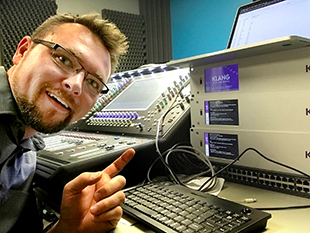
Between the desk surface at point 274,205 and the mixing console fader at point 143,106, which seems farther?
the mixing console fader at point 143,106

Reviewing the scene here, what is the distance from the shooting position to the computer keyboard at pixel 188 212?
0.62 meters

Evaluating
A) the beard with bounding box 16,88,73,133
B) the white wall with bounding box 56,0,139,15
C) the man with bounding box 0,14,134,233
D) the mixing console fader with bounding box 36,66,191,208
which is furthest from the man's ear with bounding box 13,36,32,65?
the white wall with bounding box 56,0,139,15

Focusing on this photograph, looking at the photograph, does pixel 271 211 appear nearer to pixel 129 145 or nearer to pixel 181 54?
pixel 129 145

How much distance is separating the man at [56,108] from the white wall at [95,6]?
1867mm

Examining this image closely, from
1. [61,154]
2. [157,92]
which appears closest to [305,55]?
[157,92]

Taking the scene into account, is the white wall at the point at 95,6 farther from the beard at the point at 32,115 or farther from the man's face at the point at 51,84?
the beard at the point at 32,115

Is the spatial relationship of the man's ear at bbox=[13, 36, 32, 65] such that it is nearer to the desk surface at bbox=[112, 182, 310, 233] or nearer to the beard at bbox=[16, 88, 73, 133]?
the beard at bbox=[16, 88, 73, 133]

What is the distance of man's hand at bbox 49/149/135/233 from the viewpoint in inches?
28.8

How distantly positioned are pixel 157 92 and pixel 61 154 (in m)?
0.55

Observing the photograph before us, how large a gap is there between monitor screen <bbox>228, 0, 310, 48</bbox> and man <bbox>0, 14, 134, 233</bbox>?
20.9 inches

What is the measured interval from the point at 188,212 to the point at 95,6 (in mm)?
2758

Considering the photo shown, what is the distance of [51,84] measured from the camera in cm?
93

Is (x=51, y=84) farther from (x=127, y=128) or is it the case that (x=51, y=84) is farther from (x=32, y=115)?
(x=127, y=128)

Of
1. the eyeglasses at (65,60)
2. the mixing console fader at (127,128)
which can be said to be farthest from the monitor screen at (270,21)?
the eyeglasses at (65,60)
